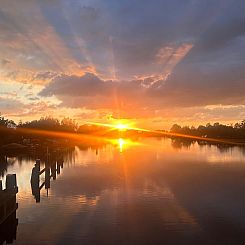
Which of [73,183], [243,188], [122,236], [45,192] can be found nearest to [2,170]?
[73,183]

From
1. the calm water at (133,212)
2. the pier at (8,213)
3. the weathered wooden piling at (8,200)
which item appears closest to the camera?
the calm water at (133,212)

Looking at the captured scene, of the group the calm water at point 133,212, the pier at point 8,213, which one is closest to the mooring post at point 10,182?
the pier at point 8,213

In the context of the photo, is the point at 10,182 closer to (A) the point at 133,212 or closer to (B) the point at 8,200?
(B) the point at 8,200

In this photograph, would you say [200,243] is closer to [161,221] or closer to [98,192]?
[161,221]

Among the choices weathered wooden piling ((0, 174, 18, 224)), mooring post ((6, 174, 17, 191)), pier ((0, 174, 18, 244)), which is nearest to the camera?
pier ((0, 174, 18, 244))

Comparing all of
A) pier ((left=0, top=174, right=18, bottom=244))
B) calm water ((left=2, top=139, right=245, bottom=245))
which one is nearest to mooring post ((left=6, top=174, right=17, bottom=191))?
pier ((left=0, top=174, right=18, bottom=244))

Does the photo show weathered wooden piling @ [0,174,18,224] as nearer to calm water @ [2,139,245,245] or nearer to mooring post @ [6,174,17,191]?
mooring post @ [6,174,17,191]

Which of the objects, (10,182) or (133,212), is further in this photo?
(133,212)

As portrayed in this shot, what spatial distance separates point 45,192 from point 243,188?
19675 millimetres

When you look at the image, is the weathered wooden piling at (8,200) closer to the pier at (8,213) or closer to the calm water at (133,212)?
the pier at (8,213)

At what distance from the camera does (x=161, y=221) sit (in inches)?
980

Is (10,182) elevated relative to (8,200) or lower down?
elevated

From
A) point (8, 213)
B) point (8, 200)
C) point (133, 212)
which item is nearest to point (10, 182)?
point (8, 200)

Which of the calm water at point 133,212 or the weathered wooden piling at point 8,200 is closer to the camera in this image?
the calm water at point 133,212
